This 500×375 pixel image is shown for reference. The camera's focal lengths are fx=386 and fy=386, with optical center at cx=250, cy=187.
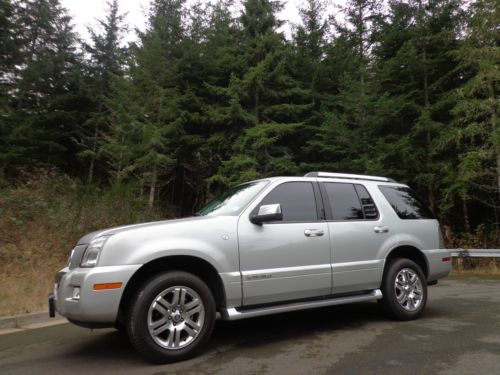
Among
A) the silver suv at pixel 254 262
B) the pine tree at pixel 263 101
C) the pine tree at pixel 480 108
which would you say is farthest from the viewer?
the pine tree at pixel 263 101

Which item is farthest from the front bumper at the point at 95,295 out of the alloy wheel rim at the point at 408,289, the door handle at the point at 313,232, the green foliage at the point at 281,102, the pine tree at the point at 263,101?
the pine tree at the point at 263,101

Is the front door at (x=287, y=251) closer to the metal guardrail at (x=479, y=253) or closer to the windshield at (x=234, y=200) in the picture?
the windshield at (x=234, y=200)

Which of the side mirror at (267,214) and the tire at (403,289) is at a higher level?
the side mirror at (267,214)

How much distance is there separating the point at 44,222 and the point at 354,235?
8.82 m

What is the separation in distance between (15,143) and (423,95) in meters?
20.4

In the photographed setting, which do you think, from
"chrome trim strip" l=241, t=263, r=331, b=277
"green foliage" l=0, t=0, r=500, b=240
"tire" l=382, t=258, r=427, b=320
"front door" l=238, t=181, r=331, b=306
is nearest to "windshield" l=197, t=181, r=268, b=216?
"front door" l=238, t=181, r=331, b=306

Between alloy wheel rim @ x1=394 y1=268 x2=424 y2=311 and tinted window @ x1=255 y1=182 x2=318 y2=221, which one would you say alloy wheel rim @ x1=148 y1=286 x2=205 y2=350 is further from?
alloy wheel rim @ x1=394 y1=268 x2=424 y2=311

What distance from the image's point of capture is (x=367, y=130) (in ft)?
51.6

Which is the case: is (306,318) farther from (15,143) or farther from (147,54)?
(15,143)

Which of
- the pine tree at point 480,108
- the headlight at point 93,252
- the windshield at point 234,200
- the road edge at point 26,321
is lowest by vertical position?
the road edge at point 26,321

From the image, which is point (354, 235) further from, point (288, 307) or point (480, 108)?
point (480, 108)

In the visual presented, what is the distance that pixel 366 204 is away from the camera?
5426 millimetres

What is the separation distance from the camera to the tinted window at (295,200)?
187 inches

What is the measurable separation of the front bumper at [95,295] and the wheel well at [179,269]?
209 mm
